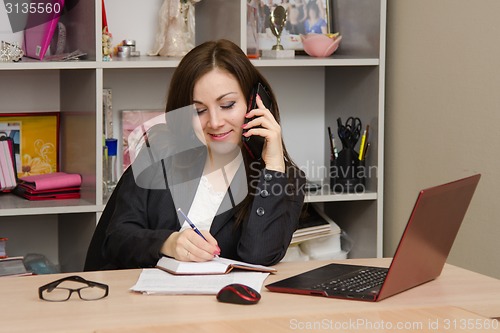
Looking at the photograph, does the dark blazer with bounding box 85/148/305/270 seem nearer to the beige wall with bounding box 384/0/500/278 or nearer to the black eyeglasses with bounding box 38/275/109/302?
the black eyeglasses with bounding box 38/275/109/302

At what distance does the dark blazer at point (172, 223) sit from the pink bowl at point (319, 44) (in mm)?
990

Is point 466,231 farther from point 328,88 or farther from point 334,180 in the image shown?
point 328,88

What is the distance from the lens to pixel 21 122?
2.97 m

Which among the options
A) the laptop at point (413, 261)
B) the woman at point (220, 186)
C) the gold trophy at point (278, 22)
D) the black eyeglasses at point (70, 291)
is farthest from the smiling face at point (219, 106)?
the gold trophy at point (278, 22)

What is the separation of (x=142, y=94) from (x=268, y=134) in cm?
119

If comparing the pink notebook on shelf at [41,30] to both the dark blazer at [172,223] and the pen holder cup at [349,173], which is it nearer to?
the dark blazer at [172,223]

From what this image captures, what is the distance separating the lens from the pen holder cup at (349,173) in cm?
301

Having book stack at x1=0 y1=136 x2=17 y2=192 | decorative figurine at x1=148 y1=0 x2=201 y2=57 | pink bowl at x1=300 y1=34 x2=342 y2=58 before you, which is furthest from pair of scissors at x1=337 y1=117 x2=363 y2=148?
book stack at x1=0 y1=136 x2=17 y2=192

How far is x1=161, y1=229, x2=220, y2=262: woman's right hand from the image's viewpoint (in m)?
1.78

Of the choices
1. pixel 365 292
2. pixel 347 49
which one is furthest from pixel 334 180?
pixel 365 292

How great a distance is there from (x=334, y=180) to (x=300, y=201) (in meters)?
0.96

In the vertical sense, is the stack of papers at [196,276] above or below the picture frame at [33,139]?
below

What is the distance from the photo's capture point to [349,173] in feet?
9.93

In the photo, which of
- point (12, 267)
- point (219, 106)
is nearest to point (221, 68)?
point (219, 106)
